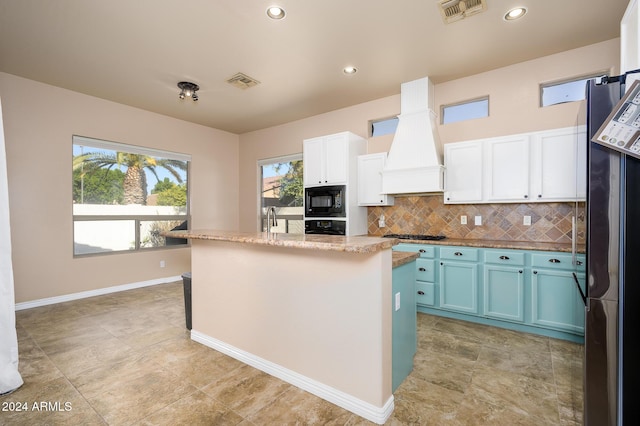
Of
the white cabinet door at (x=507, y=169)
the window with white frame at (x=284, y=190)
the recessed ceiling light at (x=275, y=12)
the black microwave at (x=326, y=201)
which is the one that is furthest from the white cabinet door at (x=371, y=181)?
the recessed ceiling light at (x=275, y=12)

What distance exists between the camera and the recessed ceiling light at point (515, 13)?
250cm

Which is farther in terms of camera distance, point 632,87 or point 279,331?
point 279,331

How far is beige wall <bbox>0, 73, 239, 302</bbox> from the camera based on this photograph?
3.75m

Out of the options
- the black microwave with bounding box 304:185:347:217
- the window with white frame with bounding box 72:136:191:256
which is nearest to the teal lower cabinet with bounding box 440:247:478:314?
the black microwave with bounding box 304:185:347:217

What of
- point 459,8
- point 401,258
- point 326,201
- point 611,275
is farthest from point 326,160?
point 611,275

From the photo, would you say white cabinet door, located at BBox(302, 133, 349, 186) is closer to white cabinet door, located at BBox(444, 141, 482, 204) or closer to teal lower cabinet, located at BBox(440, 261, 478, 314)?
white cabinet door, located at BBox(444, 141, 482, 204)

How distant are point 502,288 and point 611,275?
190cm

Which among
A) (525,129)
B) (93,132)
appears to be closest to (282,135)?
(93,132)

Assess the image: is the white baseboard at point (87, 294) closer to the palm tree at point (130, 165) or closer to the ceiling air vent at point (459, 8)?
the palm tree at point (130, 165)

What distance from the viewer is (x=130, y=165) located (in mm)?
4875

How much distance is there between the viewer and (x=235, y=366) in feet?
7.97

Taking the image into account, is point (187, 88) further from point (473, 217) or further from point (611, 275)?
point (611, 275)

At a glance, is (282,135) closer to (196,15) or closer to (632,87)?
(196,15)

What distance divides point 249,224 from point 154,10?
4286mm
